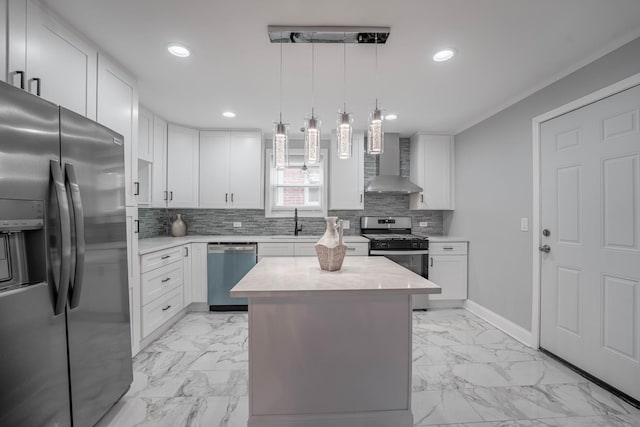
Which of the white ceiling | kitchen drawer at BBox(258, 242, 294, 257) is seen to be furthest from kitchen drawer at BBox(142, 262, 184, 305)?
the white ceiling

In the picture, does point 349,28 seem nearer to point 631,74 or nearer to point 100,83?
point 100,83

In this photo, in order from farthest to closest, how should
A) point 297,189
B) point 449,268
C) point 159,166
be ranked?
point 297,189
point 449,268
point 159,166

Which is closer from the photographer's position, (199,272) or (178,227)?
(199,272)

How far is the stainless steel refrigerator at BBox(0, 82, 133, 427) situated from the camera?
3.54ft

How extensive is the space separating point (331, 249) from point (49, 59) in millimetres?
1959

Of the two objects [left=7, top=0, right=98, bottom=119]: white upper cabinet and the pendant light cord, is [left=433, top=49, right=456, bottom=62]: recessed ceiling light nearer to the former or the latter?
the pendant light cord

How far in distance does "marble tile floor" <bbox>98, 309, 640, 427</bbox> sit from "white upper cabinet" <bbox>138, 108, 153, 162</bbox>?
197 centimetres

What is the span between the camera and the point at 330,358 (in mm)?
1556

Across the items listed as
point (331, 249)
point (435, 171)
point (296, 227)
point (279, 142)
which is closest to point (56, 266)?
point (279, 142)

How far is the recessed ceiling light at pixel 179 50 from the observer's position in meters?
1.90

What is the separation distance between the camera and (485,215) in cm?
326

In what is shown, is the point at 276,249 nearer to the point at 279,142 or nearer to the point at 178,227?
the point at 178,227

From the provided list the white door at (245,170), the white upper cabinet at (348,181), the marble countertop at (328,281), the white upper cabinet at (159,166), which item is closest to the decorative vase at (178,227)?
the white upper cabinet at (159,166)

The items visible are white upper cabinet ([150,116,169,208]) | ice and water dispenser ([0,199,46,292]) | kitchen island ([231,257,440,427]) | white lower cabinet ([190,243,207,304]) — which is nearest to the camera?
ice and water dispenser ([0,199,46,292])
